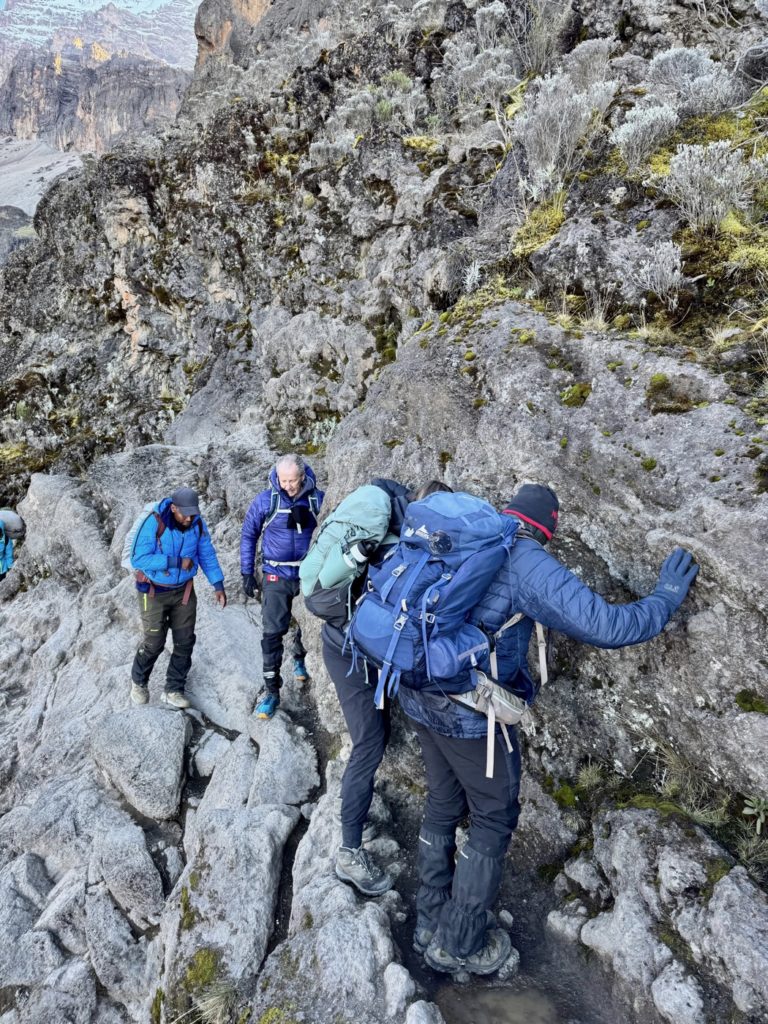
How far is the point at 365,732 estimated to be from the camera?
17.7ft

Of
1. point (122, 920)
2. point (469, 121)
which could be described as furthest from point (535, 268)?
point (122, 920)

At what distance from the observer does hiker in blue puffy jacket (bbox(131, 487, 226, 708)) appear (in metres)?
7.86

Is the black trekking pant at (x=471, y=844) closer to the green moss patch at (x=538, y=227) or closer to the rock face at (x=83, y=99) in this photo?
the green moss patch at (x=538, y=227)

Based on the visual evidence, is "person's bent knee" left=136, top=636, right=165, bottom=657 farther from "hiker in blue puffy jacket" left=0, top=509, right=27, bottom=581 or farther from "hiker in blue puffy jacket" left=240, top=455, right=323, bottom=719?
"hiker in blue puffy jacket" left=0, top=509, right=27, bottom=581

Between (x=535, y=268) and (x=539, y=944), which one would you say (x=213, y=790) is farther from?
(x=535, y=268)

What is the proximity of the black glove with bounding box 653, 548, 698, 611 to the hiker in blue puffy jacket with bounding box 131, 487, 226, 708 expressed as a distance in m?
5.91

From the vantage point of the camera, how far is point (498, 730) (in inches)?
177

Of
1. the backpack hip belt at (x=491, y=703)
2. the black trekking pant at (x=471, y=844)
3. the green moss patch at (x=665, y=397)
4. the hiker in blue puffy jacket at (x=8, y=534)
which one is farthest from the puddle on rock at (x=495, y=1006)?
the hiker in blue puffy jacket at (x=8, y=534)

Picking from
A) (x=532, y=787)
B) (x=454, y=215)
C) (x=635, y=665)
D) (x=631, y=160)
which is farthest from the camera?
(x=454, y=215)

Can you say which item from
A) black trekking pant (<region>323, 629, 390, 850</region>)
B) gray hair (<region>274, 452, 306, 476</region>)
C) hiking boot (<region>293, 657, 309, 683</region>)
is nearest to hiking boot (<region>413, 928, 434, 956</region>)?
black trekking pant (<region>323, 629, 390, 850</region>)

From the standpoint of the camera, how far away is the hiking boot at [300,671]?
825 centimetres

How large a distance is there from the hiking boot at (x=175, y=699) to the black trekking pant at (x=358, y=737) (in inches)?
149

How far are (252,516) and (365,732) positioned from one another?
12.6ft

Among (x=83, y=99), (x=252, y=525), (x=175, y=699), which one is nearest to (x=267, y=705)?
(x=175, y=699)
